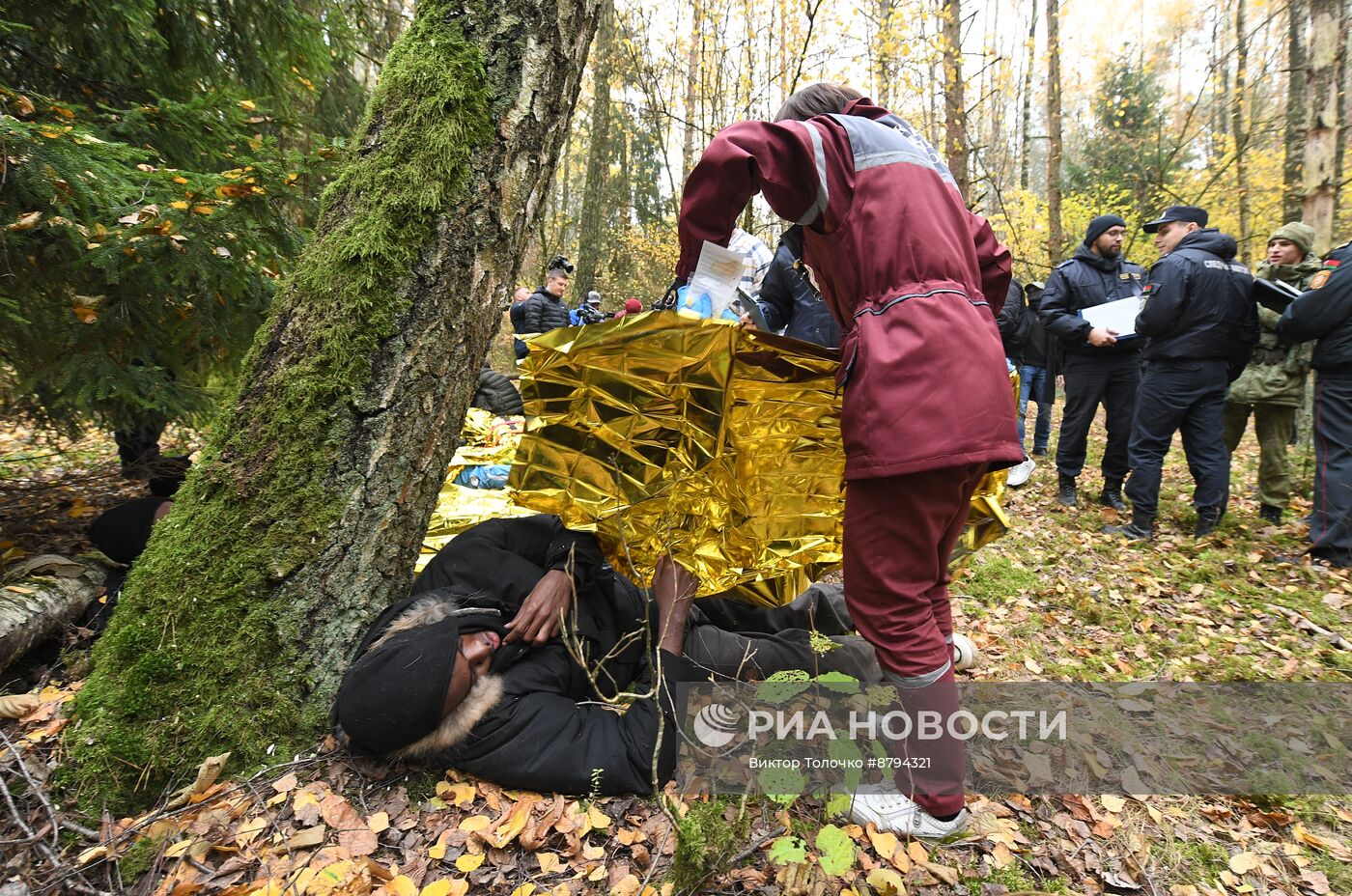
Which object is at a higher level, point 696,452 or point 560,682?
point 696,452

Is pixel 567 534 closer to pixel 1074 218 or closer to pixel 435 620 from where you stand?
pixel 435 620

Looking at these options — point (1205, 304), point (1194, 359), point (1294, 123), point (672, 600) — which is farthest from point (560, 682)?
point (1294, 123)

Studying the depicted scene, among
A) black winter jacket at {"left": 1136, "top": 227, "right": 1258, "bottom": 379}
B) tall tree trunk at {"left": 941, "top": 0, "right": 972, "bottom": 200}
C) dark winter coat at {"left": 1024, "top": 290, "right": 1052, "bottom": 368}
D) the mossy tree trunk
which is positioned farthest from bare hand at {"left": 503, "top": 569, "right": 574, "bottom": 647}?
tall tree trunk at {"left": 941, "top": 0, "right": 972, "bottom": 200}

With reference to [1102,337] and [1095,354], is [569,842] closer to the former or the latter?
[1102,337]

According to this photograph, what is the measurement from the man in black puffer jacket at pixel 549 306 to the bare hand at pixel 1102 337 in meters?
6.13

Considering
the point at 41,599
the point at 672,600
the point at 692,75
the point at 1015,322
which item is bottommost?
the point at 672,600

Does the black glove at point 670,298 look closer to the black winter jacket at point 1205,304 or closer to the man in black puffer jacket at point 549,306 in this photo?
the black winter jacket at point 1205,304

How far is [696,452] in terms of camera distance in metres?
2.41

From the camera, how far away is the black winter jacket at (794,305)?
10.1 feet

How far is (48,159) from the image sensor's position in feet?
7.78

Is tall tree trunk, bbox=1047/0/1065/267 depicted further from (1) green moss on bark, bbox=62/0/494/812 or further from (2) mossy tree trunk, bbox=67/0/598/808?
(1) green moss on bark, bbox=62/0/494/812

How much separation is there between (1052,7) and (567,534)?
1305 centimetres

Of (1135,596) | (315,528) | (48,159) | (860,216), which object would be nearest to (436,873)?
(315,528)

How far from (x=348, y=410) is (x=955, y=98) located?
9.00 m
